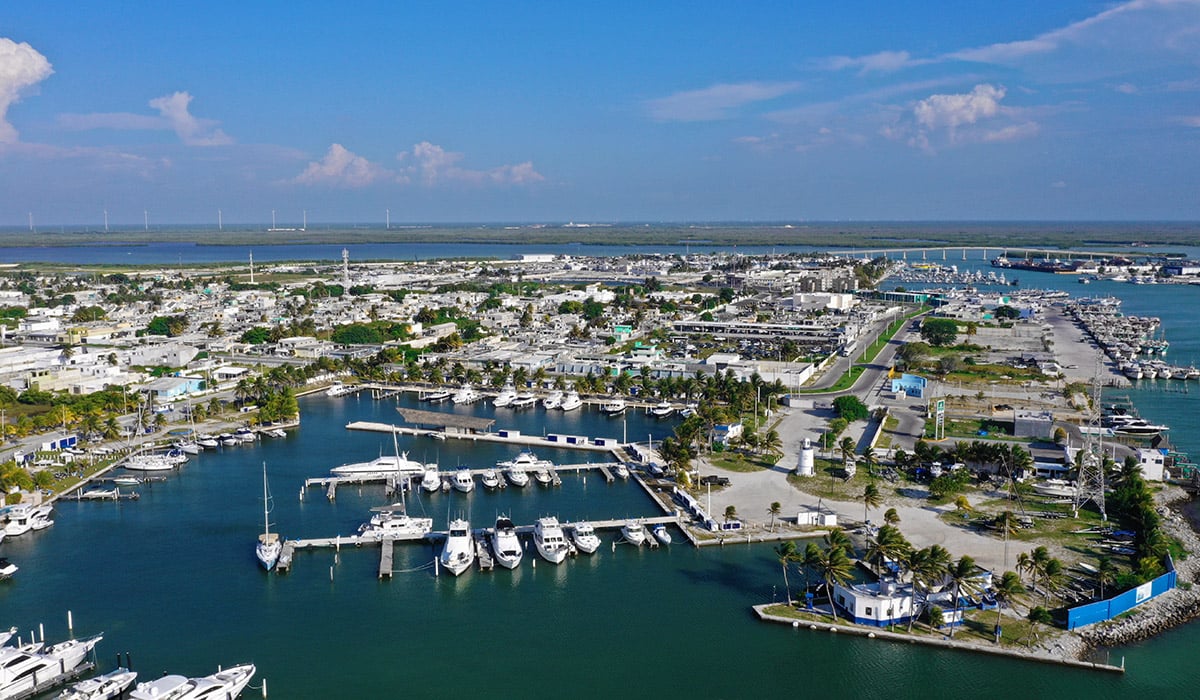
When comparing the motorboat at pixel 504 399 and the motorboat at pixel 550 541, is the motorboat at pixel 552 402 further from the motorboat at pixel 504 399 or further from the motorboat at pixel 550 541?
the motorboat at pixel 550 541

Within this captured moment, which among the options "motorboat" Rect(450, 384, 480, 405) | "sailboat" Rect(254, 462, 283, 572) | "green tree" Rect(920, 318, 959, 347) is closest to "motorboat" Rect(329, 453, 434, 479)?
"sailboat" Rect(254, 462, 283, 572)

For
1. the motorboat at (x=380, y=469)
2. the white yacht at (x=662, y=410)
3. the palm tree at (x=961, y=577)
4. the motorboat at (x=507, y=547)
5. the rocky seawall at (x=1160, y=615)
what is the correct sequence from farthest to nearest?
the white yacht at (x=662, y=410) < the motorboat at (x=380, y=469) < the motorboat at (x=507, y=547) < the palm tree at (x=961, y=577) < the rocky seawall at (x=1160, y=615)

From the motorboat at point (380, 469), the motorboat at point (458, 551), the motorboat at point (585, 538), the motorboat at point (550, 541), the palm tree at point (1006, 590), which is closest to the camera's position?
the palm tree at point (1006, 590)

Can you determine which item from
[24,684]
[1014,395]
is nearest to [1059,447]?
[1014,395]

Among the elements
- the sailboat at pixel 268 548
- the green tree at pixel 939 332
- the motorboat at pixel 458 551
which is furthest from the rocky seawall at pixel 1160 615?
the green tree at pixel 939 332

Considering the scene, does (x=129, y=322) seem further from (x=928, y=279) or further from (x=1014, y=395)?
(x=928, y=279)

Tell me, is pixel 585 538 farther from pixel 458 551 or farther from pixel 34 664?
pixel 34 664

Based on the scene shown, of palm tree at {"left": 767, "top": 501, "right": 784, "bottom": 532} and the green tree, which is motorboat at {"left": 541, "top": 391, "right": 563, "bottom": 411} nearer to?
palm tree at {"left": 767, "top": 501, "right": 784, "bottom": 532}
